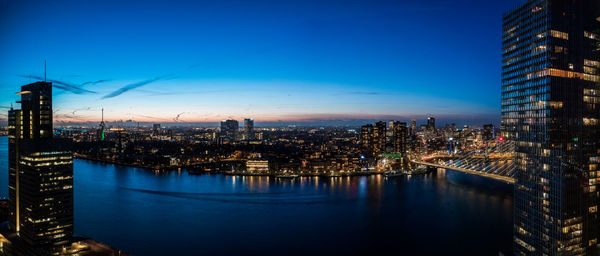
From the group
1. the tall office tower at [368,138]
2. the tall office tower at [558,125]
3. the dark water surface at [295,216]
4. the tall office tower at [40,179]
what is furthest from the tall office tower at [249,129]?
the tall office tower at [558,125]

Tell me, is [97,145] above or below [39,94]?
below

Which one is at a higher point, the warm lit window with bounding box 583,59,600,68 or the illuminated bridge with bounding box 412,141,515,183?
the warm lit window with bounding box 583,59,600,68

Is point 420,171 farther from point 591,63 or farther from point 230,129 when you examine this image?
point 230,129

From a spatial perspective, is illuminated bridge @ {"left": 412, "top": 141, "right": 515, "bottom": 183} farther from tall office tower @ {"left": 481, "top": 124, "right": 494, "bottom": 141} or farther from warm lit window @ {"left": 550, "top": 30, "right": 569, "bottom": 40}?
tall office tower @ {"left": 481, "top": 124, "right": 494, "bottom": 141}

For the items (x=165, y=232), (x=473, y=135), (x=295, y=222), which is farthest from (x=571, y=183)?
(x=473, y=135)

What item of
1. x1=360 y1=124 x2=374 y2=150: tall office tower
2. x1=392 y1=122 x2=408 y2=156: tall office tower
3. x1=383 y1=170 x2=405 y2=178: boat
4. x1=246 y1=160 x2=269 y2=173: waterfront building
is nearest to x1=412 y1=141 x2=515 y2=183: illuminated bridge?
x1=383 y1=170 x2=405 y2=178: boat

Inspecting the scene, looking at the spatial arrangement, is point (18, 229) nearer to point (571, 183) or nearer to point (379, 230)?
point (379, 230)
